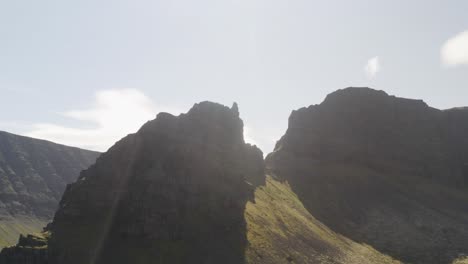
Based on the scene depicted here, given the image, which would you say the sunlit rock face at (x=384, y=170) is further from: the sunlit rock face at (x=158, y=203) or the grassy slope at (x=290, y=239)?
the sunlit rock face at (x=158, y=203)

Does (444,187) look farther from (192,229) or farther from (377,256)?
(192,229)

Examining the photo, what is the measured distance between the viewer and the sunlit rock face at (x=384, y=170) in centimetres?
11825

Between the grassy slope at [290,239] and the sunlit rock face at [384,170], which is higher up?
the sunlit rock face at [384,170]

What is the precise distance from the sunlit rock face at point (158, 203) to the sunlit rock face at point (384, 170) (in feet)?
150

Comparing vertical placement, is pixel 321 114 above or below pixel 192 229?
above

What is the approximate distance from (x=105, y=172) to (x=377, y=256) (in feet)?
224

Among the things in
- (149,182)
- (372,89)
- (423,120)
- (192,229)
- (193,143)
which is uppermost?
(372,89)

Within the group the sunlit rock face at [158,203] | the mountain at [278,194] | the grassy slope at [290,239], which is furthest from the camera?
the grassy slope at [290,239]

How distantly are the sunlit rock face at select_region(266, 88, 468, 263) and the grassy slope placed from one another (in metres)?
9.50

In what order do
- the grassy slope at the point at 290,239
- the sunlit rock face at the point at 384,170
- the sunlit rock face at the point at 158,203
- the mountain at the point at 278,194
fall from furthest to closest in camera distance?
the sunlit rock face at the point at 384,170 < the grassy slope at the point at 290,239 < the mountain at the point at 278,194 < the sunlit rock face at the point at 158,203

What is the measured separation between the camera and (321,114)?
7466 inches

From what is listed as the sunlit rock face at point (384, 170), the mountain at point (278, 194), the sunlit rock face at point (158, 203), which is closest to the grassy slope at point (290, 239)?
the mountain at point (278, 194)

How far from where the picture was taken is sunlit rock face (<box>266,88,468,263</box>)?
118250mm

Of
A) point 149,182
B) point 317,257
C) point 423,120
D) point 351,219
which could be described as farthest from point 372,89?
point 149,182
